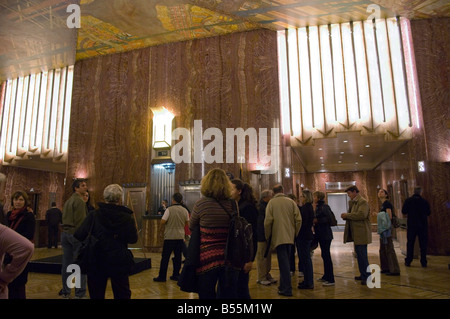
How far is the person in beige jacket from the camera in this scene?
3.89 metres

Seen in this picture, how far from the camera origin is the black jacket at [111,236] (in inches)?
99.6

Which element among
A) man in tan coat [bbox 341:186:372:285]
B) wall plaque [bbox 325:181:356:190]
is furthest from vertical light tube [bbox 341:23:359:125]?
wall plaque [bbox 325:181:356:190]

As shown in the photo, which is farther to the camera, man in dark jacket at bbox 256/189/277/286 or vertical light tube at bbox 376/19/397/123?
vertical light tube at bbox 376/19/397/123

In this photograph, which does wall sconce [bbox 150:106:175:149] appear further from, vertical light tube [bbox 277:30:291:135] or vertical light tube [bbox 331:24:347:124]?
vertical light tube [bbox 331:24:347:124]

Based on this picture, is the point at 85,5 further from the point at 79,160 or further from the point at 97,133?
the point at 79,160

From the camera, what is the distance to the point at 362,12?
8.52 metres

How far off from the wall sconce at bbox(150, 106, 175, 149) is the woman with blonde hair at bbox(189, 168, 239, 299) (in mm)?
7636

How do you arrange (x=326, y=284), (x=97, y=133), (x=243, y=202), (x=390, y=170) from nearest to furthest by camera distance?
(x=243, y=202) < (x=326, y=284) < (x=97, y=133) < (x=390, y=170)

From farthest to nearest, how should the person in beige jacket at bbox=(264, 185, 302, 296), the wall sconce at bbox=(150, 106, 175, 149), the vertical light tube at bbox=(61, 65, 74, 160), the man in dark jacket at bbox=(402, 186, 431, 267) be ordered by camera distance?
1. the vertical light tube at bbox=(61, 65, 74, 160)
2. the wall sconce at bbox=(150, 106, 175, 149)
3. the man in dark jacket at bbox=(402, 186, 431, 267)
4. the person in beige jacket at bbox=(264, 185, 302, 296)

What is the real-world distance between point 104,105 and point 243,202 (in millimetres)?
9021

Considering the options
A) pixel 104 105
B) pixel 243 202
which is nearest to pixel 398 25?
pixel 243 202

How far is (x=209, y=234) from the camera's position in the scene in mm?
2387

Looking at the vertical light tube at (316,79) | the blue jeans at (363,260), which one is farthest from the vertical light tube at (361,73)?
the blue jeans at (363,260)

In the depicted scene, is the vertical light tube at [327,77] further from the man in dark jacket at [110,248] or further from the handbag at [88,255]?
the handbag at [88,255]
